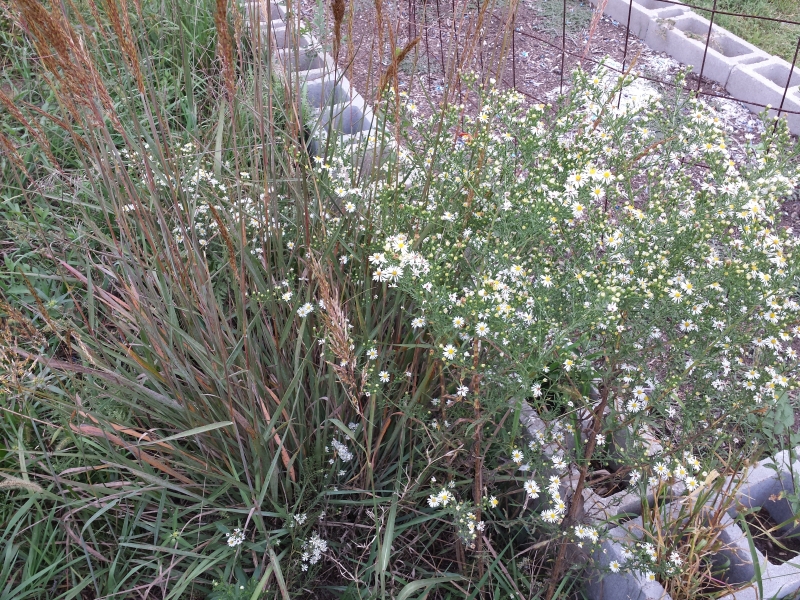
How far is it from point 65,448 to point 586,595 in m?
1.72

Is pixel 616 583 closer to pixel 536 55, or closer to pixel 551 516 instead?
pixel 551 516

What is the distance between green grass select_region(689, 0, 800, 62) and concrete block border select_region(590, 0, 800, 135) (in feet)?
0.87

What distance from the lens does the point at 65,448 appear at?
2.06 metres

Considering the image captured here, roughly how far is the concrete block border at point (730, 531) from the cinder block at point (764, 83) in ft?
8.57

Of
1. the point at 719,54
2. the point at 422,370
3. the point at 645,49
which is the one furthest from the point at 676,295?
the point at 645,49

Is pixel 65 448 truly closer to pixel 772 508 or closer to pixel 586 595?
pixel 586 595

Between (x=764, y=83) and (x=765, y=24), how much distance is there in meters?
1.37

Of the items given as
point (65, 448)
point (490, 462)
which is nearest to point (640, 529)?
point (490, 462)

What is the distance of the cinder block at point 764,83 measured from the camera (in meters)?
3.78

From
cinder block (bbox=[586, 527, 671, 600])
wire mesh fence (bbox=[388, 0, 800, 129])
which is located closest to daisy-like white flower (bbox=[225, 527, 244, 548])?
cinder block (bbox=[586, 527, 671, 600])

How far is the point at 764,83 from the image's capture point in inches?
152

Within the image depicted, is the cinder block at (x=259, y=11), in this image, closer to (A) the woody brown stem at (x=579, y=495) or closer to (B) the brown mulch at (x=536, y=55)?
(A) the woody brown stem at (x=579, y=495)

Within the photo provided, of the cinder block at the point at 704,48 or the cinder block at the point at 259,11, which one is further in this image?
the cinder block at the point at 704,48

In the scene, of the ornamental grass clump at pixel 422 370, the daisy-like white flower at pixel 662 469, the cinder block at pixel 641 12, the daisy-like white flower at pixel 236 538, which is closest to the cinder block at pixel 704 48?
the cinder block at pixel 641 12
